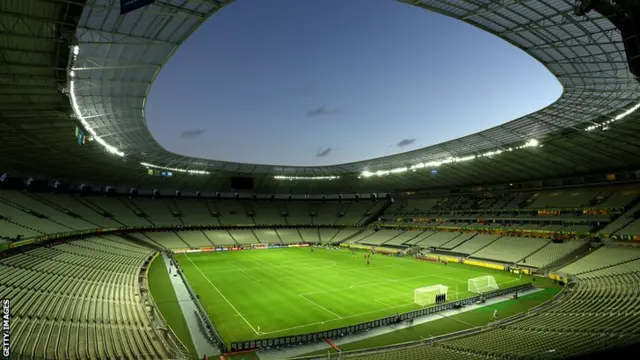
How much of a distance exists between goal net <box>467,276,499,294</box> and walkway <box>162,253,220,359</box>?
2233 centimetres

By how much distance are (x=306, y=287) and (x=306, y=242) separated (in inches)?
1480

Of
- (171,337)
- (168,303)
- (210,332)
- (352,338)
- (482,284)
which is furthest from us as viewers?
(482,284)

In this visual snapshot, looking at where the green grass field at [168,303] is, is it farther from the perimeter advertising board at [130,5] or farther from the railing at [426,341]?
the perimeter advertising board at [130,5]

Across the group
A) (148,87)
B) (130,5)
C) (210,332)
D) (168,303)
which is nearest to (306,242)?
(168,303)

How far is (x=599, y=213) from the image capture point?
43.8 m

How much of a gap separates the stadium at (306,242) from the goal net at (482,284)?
0.81 feet

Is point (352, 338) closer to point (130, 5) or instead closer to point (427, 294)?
point (427, 294)

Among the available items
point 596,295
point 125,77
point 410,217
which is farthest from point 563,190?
point 125,77

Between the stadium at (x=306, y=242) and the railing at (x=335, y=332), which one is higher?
→ the stadium at (x=306, y=242)

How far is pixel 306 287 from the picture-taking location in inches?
1319

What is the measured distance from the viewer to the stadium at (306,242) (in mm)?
15698

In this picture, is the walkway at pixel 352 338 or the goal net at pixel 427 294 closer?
the walkway at pixel 352 338

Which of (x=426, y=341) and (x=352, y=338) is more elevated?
(x=426, y=341)

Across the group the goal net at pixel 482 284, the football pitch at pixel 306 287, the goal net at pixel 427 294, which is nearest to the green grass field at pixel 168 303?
the football pitch at pixel 306 287
